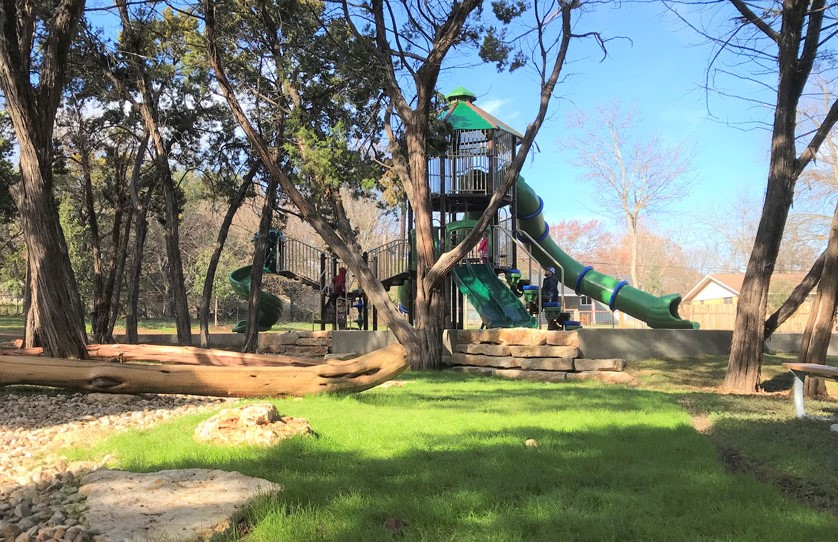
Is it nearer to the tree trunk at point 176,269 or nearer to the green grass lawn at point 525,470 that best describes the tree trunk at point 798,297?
the green grass lawn at point 525,470

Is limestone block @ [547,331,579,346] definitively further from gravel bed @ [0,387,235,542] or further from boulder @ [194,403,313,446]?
boulder @ [194,403,313,446]

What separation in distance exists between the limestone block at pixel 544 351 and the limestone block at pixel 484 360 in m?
0.17

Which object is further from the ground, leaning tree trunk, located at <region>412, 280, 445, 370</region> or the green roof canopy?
the green roof canopy

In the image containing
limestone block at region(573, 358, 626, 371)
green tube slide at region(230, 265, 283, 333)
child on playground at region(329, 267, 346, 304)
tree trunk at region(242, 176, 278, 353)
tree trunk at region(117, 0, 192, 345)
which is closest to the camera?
limestone block at region(573, 358, 626, 371)

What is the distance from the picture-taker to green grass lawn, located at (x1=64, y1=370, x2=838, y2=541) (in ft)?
9.46

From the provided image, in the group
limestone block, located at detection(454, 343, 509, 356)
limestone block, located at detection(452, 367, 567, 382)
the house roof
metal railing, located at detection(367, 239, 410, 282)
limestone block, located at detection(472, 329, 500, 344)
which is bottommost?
limestone block, located at detection(452, 367, 567, 382)

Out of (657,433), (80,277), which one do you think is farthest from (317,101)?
(80,277)

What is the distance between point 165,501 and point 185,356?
562cm

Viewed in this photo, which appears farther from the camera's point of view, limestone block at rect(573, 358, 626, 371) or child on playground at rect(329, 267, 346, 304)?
child on playground at rect(329, 267, 346, 304)

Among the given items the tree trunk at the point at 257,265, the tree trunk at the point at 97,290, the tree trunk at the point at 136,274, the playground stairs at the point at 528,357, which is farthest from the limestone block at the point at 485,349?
the tree trunk at the point at 97,290

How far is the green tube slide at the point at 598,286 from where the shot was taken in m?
16.7

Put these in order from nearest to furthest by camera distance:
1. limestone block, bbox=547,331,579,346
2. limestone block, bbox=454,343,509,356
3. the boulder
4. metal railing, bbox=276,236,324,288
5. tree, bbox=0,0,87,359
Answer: the boulder, tree, bbox=0,0,87,359, limestone block, bbox=547,331,579,346, limestone block, bbox=454,343,509,356, metal railing, bbox=276,236,324,288

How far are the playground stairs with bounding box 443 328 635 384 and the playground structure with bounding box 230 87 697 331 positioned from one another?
6.12 ft

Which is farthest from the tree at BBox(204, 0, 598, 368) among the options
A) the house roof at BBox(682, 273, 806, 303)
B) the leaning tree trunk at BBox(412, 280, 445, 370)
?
the house roof at BBox(682, 273, 806, 303)
